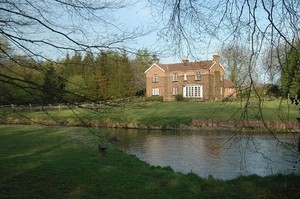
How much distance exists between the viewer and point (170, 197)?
28.5 ft

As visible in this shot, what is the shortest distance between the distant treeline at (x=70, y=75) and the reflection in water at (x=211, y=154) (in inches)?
196

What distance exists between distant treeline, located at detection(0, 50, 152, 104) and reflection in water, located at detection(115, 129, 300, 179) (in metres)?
4.99

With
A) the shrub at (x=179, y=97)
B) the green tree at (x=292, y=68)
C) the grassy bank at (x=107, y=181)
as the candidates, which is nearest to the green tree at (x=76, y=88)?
the grassy bank at (x=107, y=181)

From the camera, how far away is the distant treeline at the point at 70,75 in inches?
224

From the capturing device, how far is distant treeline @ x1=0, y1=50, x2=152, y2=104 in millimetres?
5691

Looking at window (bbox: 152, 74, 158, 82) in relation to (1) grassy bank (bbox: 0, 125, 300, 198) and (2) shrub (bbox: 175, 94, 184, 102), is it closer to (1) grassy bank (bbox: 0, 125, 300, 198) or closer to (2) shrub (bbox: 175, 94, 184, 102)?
(2) shrub (bbox: 175, 94, 184, 102)

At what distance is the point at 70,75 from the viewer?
6340 millimetres

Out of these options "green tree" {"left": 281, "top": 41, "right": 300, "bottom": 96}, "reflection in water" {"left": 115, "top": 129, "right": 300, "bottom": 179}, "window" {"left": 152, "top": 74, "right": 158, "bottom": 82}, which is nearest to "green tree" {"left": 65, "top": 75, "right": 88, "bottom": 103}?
"green tree" {"left": 281, "top": 41, "right": 300, "bottom": 96}

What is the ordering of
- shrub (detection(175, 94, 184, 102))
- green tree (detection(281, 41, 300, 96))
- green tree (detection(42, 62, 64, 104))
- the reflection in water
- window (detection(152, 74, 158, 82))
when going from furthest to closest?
window (detection(152, 74, 158, 82))
shrub (detection(175, 94, 184, 102))
the reflection in water
green tree (detection(42, 62, 64, 104))
green tree (detection(281, 41, 300, 96))

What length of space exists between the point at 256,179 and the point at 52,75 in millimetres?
6853

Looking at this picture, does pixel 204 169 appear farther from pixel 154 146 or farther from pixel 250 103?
pixel 250 103

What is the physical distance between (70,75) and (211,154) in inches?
508

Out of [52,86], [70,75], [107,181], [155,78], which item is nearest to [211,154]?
[107,181]

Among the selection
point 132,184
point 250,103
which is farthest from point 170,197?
point 250,103
